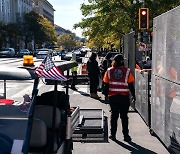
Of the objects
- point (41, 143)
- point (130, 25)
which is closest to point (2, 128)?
point (41, 143)

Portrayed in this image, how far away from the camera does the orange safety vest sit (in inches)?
312

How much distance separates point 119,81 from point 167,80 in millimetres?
1380

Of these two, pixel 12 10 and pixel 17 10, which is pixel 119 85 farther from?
pixel 17 10

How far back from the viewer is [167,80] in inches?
267

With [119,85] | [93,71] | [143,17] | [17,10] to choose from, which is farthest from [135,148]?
[17,10]

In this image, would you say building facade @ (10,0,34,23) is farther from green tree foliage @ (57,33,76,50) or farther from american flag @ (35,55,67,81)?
american flag @ (35,55,67,81)

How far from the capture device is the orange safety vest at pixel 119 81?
7.93m

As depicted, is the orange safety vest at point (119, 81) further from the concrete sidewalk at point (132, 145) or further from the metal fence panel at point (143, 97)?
the metal fence panel at point (143, 97)

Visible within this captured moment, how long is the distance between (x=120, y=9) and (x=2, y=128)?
2804cm

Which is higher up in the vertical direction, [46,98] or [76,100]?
[46,98]

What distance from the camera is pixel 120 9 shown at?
3139 centimetres

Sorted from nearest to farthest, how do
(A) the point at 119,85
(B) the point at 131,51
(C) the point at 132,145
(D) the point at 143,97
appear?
(C) the point at 132,145, (A) the point at 119,85, (D) the point at 143,97, (B) the point at 131,51

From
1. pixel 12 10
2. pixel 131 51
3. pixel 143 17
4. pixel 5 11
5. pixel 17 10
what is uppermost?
pixel 17 10

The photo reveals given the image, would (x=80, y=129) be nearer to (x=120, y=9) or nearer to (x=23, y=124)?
(x=23, y=124)
